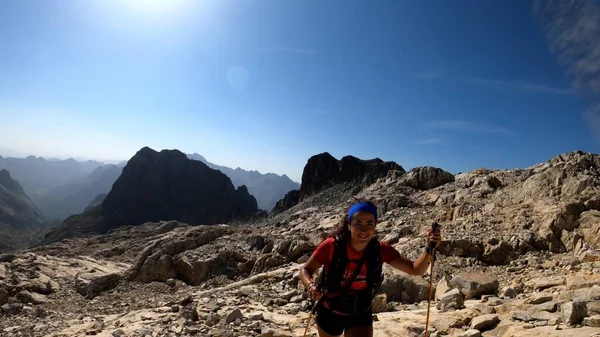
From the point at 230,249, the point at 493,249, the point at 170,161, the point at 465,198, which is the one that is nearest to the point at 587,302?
the point at 493,249

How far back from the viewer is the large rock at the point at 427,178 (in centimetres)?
3438

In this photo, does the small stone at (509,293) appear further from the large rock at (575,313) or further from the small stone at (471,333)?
the small stone at (471,333)

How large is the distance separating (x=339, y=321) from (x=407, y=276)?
30.3 ft

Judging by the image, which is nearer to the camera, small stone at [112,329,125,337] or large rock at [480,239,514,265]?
small stone at [112,329,125,337]

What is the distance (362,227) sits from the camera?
480 centimetres

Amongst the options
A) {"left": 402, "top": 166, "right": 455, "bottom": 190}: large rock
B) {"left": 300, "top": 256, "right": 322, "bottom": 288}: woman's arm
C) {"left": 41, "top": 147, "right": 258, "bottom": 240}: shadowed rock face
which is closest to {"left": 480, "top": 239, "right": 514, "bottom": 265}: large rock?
{"left": 300, "top": 256, "right": 322, "bottom": 288}: woman's arm

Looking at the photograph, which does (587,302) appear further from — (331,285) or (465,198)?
(465,198)

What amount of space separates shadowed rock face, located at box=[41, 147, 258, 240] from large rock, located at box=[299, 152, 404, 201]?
49.2 m

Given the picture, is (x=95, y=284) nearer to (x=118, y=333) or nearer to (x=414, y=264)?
(x=118, y=333)

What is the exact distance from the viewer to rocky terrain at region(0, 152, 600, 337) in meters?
8.81

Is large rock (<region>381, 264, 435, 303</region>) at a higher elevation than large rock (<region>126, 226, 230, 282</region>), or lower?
higher

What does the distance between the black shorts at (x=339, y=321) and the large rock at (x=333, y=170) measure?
70.5m

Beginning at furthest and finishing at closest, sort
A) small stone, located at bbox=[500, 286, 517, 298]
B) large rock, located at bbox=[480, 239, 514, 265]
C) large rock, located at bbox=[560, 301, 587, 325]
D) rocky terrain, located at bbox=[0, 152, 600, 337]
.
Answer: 1. large rock, located at bbox=[480, 239, 514, 265]
2. small stone, located at bbox=[500, 286, 517, 298]
3. rocky terrain, located at bbox=[0, 152, 600, 337]
4. large rock, located at bbox=[560, 301, 587, 325]

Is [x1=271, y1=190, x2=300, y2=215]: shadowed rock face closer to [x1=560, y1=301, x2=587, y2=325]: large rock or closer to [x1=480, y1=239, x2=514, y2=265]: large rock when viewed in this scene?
[x1=480, y1=239, x2=514, y2=265]: large rock
